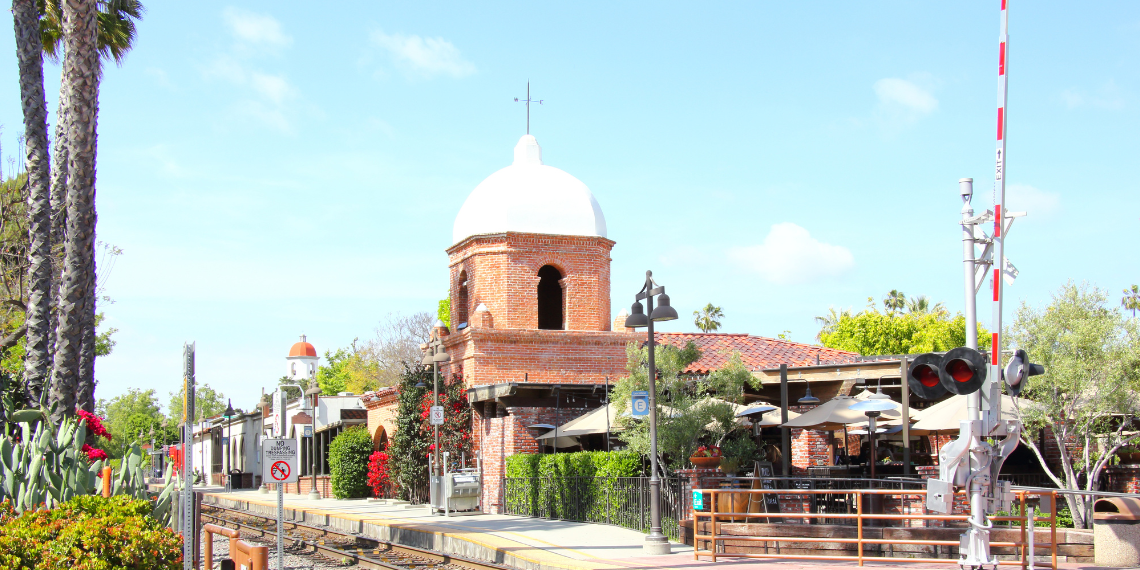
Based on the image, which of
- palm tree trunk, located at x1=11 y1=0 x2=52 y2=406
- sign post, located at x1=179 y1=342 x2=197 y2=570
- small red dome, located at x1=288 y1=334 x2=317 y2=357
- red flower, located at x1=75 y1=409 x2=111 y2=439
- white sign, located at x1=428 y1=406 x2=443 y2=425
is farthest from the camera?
small red dome, located at x1=288 y1=334 x2=317 y2=357

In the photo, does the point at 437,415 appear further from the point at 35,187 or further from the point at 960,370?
the point at 960,370

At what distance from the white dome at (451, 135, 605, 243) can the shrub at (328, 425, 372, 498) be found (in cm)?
985

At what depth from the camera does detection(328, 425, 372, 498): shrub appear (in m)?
34.1

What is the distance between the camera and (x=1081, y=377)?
16.8 meters

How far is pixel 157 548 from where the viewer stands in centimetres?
1007

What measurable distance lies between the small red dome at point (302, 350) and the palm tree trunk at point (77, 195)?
227 feet

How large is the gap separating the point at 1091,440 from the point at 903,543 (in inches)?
244

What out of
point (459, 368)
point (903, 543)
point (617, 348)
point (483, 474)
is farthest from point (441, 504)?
point (903, 543)

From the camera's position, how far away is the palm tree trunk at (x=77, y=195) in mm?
15930

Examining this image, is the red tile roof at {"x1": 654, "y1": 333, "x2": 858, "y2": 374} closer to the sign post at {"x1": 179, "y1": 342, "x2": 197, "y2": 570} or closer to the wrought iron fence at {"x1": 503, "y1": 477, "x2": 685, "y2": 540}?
the wrought iron fence at {"x1": 503, "y1": 477, "x2": 685, "y2": 540}

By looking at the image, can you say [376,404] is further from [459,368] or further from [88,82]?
[88,82]

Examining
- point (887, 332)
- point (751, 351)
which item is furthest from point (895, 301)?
point (751, 351)

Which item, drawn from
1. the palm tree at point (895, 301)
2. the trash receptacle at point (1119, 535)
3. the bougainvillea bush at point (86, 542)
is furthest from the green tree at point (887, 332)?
the bougainvillea bush at point (86, 542)

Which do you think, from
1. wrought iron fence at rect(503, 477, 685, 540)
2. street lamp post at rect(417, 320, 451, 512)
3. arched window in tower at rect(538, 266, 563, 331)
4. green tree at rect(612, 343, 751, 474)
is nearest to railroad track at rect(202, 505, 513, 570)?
street lamp post at rect(417, 320, 451, 512)
